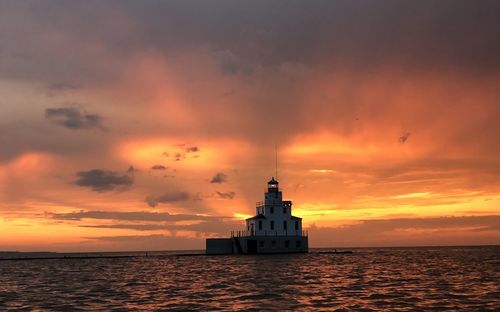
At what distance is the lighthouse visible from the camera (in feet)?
339

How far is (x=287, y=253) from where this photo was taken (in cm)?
10556

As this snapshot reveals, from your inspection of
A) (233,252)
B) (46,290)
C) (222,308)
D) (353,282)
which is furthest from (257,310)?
(233,252)

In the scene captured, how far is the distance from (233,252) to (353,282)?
62.2m

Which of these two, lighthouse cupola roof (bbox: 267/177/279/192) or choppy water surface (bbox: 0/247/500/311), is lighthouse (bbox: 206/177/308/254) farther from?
choppy water surface (bbox: 0/247/500/311)

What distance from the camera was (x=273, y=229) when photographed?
104000 millimetres

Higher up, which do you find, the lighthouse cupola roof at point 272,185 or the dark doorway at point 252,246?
the lighthouse cupola roof at point 272,185

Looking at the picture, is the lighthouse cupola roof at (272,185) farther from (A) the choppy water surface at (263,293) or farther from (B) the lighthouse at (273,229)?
(A) the choppy water surface at (263,293)

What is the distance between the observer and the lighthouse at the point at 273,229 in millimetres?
103188

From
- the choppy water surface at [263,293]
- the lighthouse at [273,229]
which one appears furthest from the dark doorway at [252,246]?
the choppy water surface at [263,293]

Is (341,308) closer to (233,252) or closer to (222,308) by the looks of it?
(222,308)

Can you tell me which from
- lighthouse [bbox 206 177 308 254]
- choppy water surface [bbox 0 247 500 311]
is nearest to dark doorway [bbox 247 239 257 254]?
lighthouse [bbox 206 177 308 254]

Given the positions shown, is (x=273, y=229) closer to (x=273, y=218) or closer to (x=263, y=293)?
(x=273, y=218)

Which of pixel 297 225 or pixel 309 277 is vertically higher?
pixel 297 225

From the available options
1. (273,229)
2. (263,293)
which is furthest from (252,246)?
(263,293)
